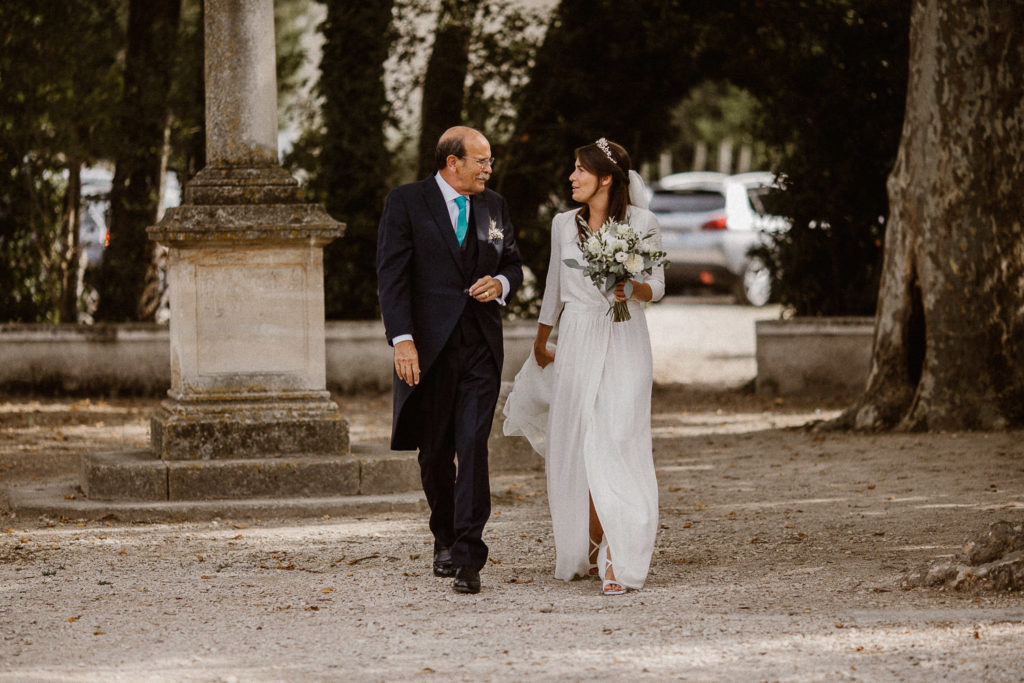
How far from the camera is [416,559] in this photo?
6.98m

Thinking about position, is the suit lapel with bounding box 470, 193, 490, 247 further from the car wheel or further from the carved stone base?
the car wheel

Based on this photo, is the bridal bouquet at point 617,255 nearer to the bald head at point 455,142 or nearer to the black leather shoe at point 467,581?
the bald head at point 455,142

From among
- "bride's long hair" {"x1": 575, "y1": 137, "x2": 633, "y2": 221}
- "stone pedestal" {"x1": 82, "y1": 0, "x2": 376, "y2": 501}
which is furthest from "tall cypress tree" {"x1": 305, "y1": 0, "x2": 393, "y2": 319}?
"bride's long hair" {"x1": 575, "y1": 137, "x2": 633, "y2": 221}

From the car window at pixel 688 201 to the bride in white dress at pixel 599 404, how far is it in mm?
17681

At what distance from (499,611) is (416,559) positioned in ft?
3.85

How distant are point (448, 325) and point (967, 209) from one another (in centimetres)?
589

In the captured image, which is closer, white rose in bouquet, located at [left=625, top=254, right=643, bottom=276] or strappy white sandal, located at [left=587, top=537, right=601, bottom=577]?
white rose in bouquet, located at [left=625, top=254, right=643, bottom=276]

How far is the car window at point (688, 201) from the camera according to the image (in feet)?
79.0

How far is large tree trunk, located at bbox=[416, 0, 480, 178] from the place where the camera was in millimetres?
14180

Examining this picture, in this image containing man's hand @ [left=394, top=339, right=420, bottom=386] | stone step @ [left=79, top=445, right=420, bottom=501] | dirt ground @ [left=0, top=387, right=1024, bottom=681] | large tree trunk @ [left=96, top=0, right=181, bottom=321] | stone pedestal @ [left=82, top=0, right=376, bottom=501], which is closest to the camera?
dirt ground @ [left=0, top=387, right=1024, bottom=681]

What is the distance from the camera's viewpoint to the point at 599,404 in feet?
20.8

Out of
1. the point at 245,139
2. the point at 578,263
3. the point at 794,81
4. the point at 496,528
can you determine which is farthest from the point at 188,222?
the point at 794,81

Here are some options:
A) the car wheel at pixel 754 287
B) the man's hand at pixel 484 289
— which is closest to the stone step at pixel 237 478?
the man's hand at pixel 484 289

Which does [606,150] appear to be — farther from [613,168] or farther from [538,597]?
[538,597]
